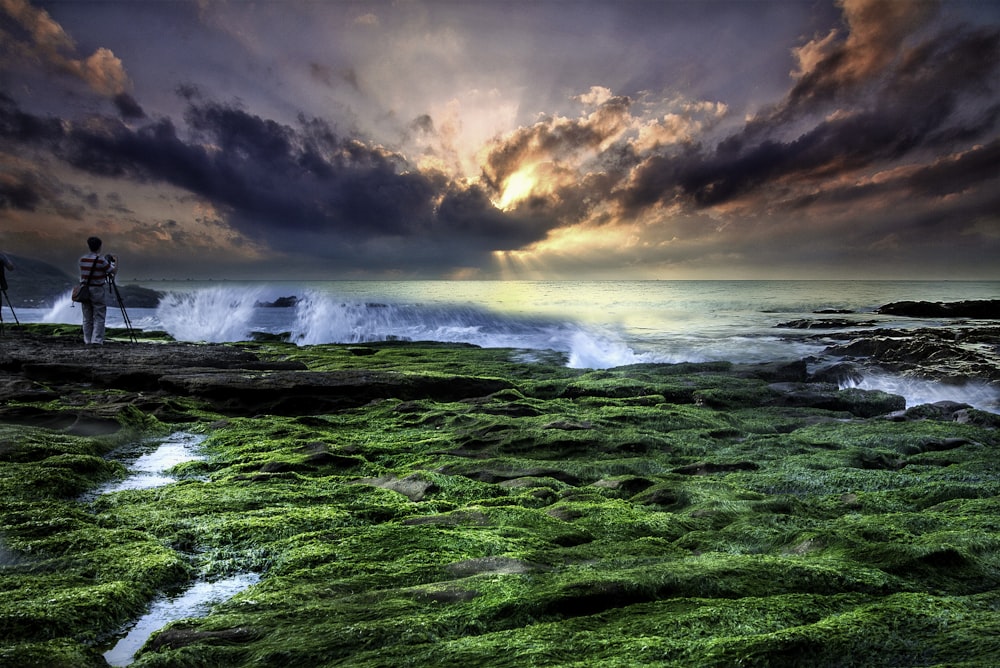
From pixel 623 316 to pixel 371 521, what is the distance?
5030cm

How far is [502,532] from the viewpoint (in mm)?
4523

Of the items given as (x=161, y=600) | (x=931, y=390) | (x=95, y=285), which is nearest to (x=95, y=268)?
(x=95, y=285)

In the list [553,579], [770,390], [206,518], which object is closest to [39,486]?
[206,518]

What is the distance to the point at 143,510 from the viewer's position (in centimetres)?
497

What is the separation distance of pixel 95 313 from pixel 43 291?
7722cm

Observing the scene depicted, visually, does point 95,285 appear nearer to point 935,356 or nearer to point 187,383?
point 187,383

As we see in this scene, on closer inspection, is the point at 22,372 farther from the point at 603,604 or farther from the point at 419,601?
the point at 603,604

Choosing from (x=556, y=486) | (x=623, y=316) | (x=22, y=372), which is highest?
(x=623, y=316)

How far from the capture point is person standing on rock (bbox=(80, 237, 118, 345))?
15.3 meters

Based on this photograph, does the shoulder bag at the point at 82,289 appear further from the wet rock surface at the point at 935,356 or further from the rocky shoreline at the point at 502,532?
the wet rock surface at the point at 935,356

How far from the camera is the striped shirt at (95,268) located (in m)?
15.2

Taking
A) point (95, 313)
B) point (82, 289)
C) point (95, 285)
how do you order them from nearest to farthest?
1. point (82, 289)
2. point (95, 285)
3. point (95, 313)

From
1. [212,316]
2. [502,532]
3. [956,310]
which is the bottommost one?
[502,532]

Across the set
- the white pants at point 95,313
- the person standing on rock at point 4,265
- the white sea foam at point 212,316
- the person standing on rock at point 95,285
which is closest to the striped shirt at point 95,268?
the person standing on rock at point 95,285
